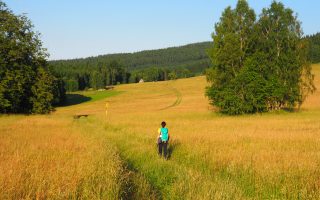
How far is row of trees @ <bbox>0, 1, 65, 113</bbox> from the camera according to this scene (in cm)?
3738

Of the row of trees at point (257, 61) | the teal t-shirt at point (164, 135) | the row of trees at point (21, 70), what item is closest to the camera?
the teal t-shirt at point (164, 135)

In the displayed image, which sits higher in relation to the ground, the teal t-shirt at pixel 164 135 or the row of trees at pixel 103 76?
the row of trees at pixel 103 76

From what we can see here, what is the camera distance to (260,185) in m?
8.97

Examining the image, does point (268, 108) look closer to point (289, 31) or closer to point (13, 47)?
point (289, 31)

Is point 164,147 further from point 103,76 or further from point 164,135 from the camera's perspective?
point 103,76

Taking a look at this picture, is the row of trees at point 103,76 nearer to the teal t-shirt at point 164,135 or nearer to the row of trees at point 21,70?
the row of trees at point 21,70

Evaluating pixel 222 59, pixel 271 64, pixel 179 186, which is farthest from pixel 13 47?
pixel 179 186

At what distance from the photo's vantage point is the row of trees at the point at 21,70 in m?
37.4

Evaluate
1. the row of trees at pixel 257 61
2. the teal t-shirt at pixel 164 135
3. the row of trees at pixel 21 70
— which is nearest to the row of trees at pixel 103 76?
the row of trees at pixel 21 70

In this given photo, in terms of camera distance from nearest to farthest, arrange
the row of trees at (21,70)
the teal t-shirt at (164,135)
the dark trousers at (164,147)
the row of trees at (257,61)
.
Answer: the dark trousers at (164,147) → the teal t-shirt at (164,135) → the row of trees at (21,70) → the row of trees at (257,61)

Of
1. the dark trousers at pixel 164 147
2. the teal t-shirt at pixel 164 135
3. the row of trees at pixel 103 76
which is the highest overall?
the row of trees at pixel 103 76

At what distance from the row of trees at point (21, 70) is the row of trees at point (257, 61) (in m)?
19.7

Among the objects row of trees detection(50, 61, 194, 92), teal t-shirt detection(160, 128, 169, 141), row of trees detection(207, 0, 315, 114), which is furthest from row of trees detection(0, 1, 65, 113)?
row of trees detection(50, 61, 194, 92)

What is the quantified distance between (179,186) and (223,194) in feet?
4.23
